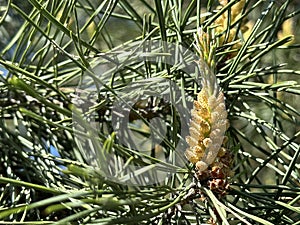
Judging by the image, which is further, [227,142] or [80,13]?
[80,13]

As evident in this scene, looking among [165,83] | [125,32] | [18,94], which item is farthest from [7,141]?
[125,32]

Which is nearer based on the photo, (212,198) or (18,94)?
(212,198)

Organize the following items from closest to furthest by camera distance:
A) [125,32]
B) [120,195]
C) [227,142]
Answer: [120,195] → [227,142] → [125,32]

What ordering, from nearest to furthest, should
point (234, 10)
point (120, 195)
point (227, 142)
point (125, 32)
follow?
point (120, 195), point (227, 142), point (234, 10), point (125, 32)

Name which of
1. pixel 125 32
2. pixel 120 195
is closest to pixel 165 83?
pixel 120 195

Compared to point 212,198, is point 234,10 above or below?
above

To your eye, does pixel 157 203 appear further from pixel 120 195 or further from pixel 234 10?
pixel 234 10

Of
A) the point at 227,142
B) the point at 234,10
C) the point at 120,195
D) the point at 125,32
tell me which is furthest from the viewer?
the point at 125,32

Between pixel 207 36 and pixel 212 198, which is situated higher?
pixel 207 36

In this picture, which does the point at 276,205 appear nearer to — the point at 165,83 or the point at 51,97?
the point at 165,83
